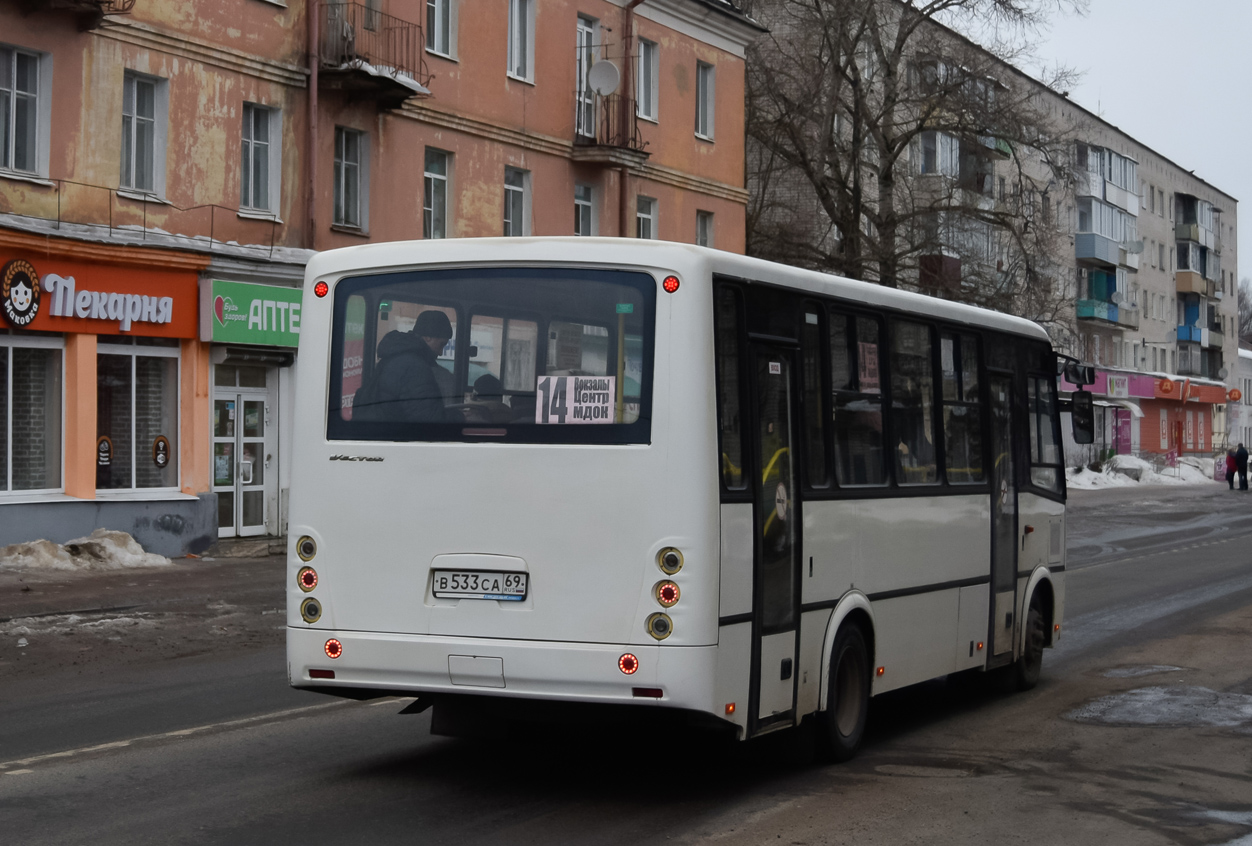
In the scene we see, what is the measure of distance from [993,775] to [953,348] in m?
2.84

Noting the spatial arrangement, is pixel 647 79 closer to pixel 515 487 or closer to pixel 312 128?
pixel 312 128

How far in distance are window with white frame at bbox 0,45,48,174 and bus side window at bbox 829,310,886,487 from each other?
15.1 m

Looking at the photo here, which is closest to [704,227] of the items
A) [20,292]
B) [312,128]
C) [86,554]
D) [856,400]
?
[312,128]

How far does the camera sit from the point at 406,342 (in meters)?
7.75

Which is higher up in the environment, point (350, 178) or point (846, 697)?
point (350, 178)

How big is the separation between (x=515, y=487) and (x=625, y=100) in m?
26.1

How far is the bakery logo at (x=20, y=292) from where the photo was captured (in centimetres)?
2033

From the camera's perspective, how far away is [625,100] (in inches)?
1282

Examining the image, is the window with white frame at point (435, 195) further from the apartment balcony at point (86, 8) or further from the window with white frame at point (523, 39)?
the apartment balcony at point (86, 8)

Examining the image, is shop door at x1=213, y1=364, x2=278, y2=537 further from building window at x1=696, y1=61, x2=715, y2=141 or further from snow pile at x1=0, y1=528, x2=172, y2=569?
A: building window at x1=696, y1=61, x2=715, y2=141

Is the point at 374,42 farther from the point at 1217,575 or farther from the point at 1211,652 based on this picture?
the point at 1211,652

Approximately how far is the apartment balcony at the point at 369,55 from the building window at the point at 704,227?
1029 centimetres

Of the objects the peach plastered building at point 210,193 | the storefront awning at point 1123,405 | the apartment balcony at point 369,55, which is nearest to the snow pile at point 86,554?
the peach plastered building at point 210,193

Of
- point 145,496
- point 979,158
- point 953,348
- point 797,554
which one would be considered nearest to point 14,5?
point 145,496
